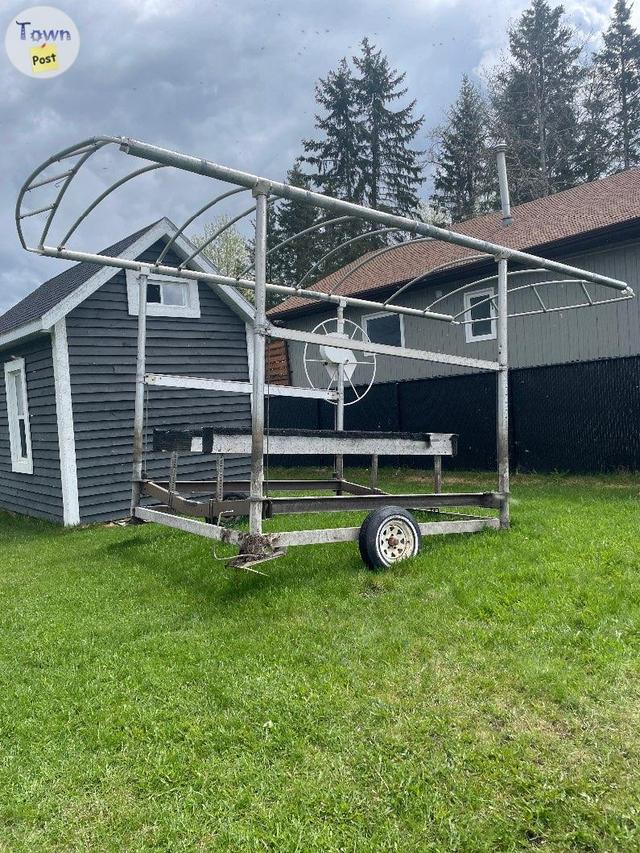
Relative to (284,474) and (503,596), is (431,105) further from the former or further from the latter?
(503,596)

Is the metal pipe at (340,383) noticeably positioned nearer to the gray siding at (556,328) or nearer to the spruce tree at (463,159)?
the gray siding at (556,328)

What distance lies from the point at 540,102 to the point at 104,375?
96.3ft

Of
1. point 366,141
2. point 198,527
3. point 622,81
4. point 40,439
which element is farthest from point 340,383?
point 622,81

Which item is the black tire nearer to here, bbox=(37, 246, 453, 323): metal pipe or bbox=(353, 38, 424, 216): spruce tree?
bbox=(37, 246, 453, 323): metal pipe

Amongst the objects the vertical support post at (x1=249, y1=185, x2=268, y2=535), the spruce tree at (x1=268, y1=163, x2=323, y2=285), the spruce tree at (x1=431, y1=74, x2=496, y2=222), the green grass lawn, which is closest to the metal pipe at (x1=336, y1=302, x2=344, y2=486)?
the green grass lawn

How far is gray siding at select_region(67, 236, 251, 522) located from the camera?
30.1 ft

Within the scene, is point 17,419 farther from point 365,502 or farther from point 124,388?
point 365,502

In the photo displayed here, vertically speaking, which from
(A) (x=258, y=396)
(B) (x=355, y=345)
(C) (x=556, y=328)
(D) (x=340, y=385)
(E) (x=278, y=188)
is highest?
(E) (x=278, y=188)

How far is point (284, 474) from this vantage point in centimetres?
1498

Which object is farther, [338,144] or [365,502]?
[338,144]

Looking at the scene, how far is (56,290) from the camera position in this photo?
35.1ft

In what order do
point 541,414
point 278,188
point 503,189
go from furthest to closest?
point 541,414 → point 503,189 → point 278,188

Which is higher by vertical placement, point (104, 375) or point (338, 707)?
point (104, 375)

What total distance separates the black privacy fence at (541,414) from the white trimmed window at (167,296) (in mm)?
5626
